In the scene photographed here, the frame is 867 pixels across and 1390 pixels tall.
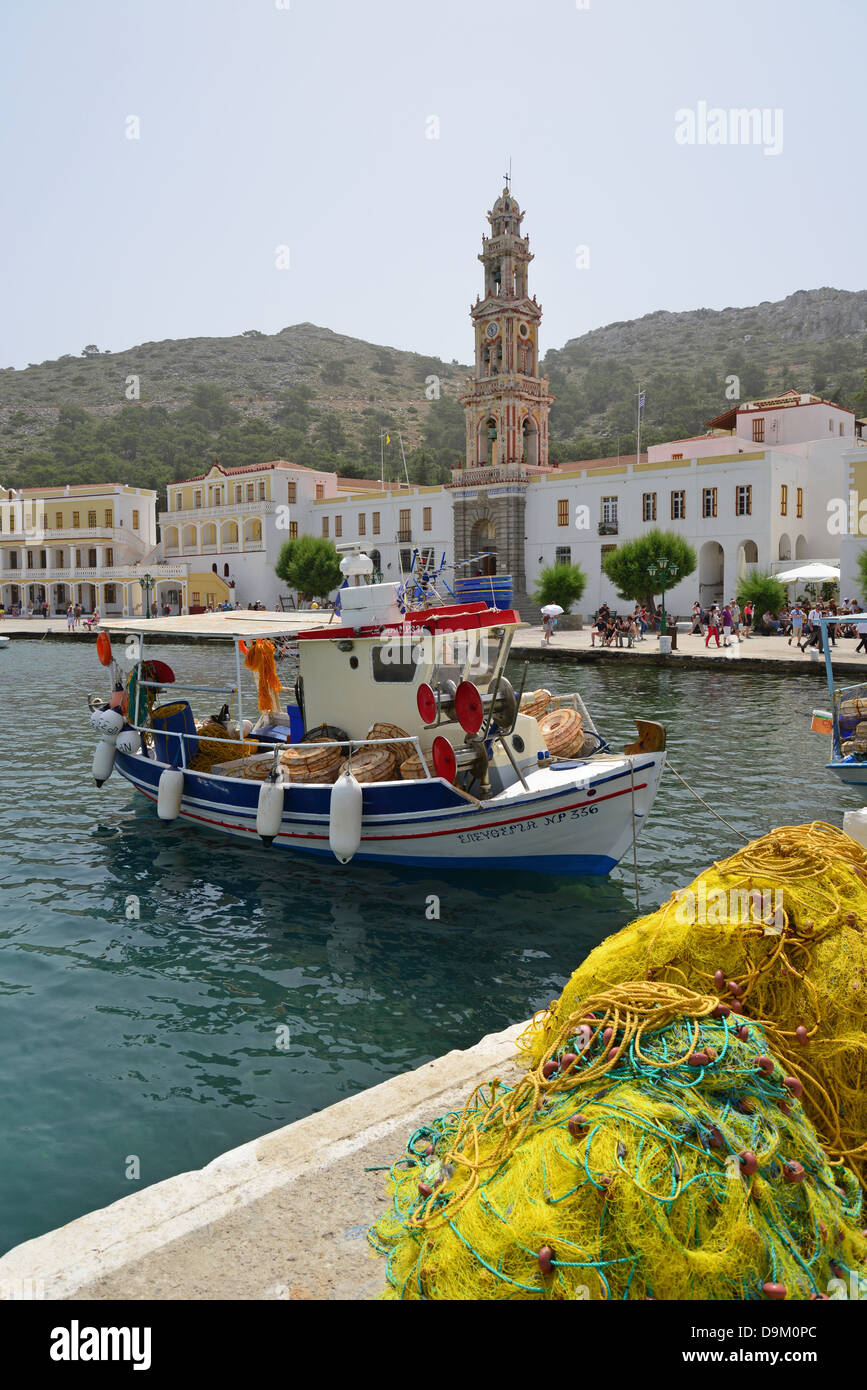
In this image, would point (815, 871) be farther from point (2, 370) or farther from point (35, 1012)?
point (2, 370)

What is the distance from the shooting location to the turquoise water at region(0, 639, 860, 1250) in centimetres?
629

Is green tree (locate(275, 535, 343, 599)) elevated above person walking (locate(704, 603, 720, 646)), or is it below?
above

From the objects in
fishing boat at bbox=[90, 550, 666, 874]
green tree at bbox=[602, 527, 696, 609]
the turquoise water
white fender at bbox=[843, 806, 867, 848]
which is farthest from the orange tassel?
green tree at bbox=[602, 527, 696, 609]

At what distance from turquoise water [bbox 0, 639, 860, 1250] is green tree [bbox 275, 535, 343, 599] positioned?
42134 mm

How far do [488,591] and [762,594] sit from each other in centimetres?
3143

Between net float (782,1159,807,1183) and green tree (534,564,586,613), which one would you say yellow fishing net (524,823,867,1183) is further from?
green tree (534,564,586,613)

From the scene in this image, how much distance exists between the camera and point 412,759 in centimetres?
1125

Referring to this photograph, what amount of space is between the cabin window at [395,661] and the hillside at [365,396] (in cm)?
7780

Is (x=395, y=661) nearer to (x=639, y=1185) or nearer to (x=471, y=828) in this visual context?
(x=471, y=828)

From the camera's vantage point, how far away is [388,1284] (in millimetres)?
3648

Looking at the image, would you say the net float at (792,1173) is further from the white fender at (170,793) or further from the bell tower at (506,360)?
the bell tower at (506,360)

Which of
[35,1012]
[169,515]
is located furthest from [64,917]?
[169,515]

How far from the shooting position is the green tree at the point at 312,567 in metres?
57.8

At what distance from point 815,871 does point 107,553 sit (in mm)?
76598
